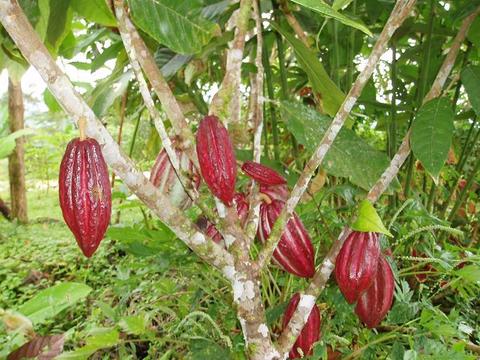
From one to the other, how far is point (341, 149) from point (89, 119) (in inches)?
16.2

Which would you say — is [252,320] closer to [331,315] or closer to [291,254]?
[291,254]

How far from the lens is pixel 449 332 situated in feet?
2.16

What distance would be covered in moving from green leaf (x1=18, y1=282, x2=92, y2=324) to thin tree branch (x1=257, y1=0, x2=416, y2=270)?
50 cm

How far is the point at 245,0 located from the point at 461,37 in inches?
16.0

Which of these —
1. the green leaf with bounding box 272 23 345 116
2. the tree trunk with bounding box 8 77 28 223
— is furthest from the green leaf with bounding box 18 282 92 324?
the tree trunk with bounding box 8 77 28 223

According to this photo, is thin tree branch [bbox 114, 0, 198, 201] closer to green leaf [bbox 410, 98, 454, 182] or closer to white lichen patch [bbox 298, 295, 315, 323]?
white lichen patch [bbox 298, 295, 315, 323]

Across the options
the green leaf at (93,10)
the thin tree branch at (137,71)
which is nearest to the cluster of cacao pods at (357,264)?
the thin tree branch at (137,71)

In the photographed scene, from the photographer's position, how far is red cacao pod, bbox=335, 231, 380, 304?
63cm

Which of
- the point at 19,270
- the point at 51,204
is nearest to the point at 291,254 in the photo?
the point at 19,270

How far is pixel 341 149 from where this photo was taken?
76 cm

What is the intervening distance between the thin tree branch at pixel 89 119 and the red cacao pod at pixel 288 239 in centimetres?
9

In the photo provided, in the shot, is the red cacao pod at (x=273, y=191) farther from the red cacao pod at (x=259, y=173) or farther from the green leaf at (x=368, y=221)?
the green leaf at (x=368, y=221)

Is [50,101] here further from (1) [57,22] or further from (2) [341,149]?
(2) [341,149]

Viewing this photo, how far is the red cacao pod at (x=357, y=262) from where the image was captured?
2.07 ft
